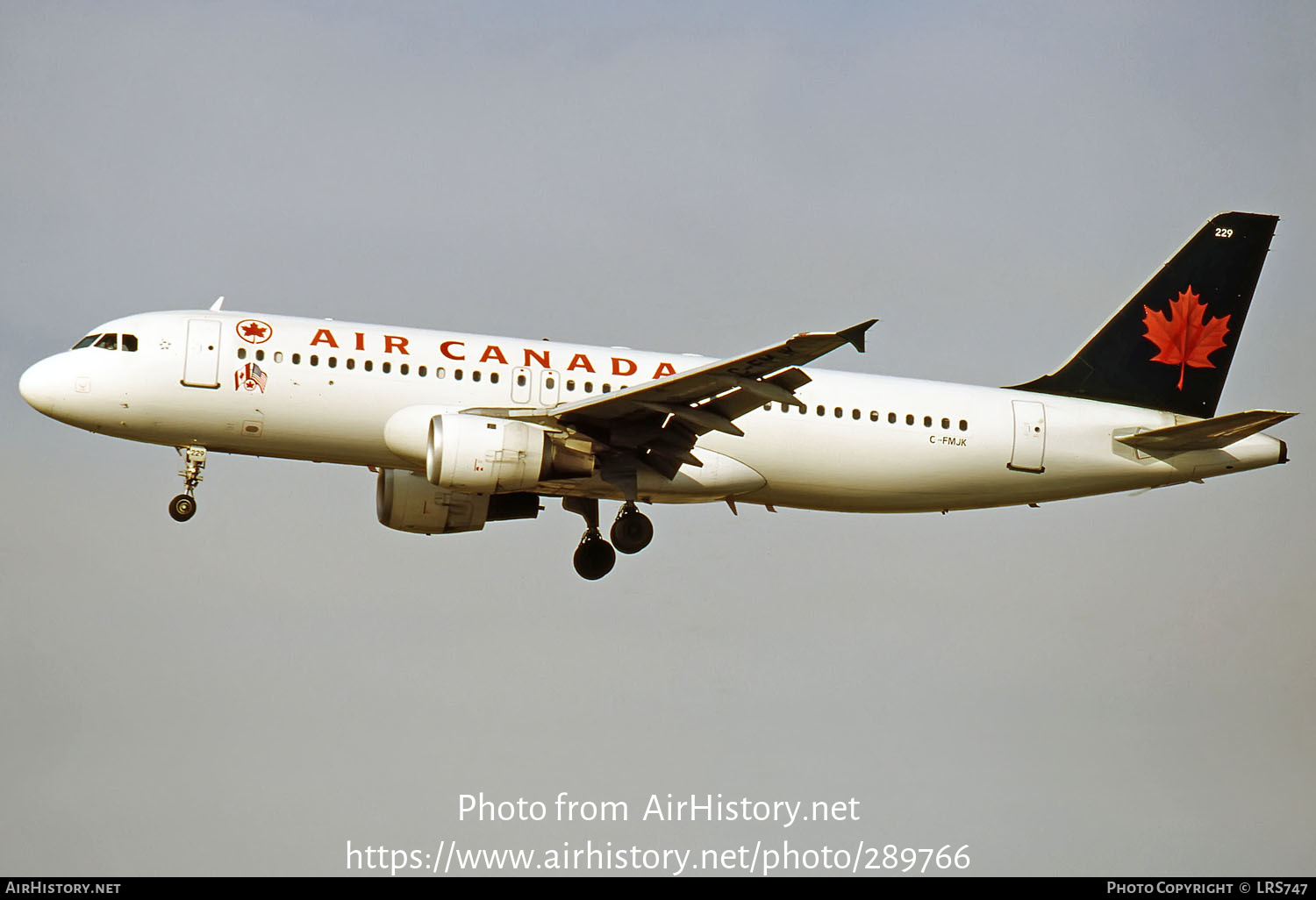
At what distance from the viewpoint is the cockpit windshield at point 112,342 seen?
30.8m

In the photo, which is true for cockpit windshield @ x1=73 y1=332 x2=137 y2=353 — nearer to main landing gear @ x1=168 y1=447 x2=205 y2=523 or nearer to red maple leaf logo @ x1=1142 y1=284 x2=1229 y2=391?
main landing gear @ x1=168 y1=447 x2=205 y2=523

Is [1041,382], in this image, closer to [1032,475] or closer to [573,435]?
[1032,475]

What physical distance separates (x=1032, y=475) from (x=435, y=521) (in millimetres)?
12593

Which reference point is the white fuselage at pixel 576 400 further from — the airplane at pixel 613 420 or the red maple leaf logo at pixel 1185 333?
the red maple leaf logo at pixel 1185 333

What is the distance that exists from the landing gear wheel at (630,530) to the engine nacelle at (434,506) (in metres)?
2.64

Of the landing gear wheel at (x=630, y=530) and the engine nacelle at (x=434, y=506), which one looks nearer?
the landing gear wheel at (x=630, y=530)

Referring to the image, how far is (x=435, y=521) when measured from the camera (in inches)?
1355

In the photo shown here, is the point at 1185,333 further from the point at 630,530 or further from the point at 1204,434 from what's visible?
the point at 630,530

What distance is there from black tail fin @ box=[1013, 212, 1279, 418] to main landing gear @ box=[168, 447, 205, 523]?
17.2 m

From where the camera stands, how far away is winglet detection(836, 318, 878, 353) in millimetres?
25172

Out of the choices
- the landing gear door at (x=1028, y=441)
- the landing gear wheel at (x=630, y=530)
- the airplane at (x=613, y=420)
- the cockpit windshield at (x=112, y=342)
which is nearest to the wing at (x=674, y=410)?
the airplane at (x=613, y=420)

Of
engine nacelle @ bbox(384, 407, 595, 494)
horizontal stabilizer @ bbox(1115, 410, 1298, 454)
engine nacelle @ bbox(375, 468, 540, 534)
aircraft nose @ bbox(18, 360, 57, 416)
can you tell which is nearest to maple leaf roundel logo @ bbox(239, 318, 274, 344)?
engine nacelle @ bbox(384, 407, 595, 494)

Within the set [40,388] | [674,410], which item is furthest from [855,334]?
[40,388]

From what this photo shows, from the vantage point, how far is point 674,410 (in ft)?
98.2
